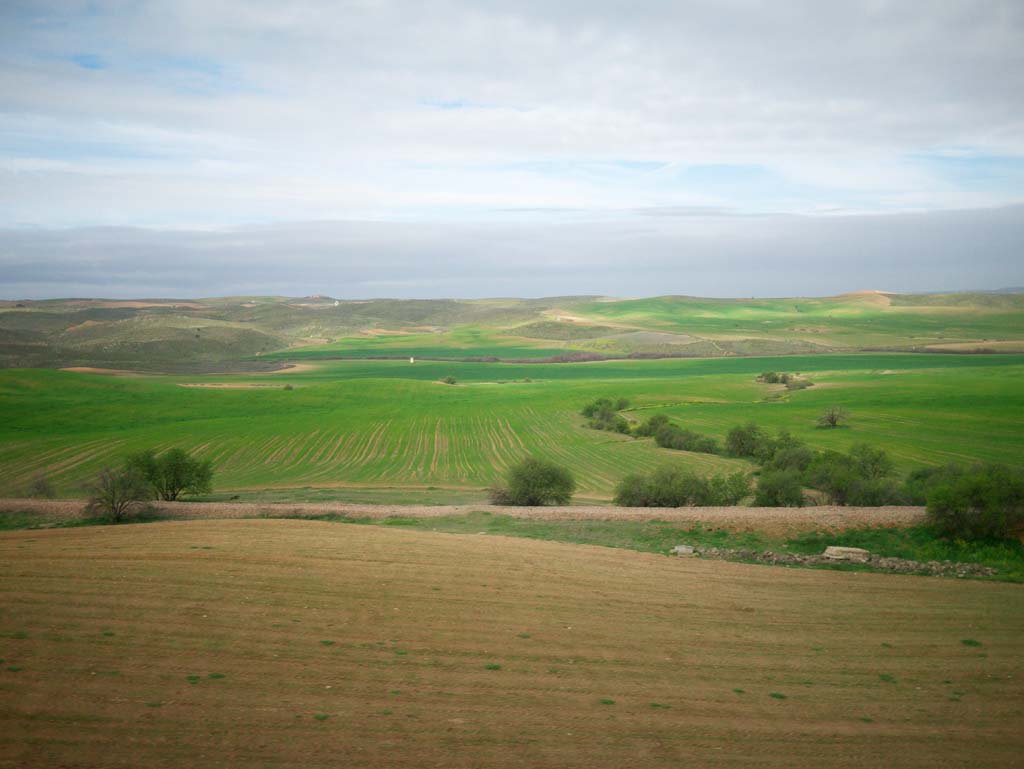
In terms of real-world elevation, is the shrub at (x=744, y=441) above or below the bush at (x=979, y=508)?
below

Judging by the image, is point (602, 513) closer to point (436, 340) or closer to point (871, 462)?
point (871, 462)

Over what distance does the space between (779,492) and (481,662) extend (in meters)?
23.9

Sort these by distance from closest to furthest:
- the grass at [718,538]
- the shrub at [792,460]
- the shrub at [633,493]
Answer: the grass at [718,538] → the shrub at [633,493] → the shrub at [792,460]

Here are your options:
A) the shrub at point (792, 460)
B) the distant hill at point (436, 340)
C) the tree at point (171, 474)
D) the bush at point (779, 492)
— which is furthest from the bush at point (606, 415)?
the distant hill at point (436, 340)

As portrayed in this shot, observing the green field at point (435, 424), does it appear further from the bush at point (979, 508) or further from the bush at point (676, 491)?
the bush at point (979, 508)

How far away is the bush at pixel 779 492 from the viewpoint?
32.4 metres

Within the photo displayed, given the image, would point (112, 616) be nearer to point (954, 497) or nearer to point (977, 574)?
point (977, 574)

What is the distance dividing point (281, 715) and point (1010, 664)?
14193mm

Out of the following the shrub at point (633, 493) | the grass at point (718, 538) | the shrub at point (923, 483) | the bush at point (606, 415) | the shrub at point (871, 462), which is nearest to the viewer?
the grass at point (718, 538)

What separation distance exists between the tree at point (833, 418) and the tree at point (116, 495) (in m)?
56.4

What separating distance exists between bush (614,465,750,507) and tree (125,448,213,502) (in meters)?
22.6

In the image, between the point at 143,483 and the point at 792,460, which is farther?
the point at 792,460

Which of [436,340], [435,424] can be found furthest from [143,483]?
[436,340]

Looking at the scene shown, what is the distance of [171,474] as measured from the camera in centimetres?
3522
